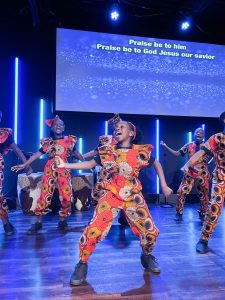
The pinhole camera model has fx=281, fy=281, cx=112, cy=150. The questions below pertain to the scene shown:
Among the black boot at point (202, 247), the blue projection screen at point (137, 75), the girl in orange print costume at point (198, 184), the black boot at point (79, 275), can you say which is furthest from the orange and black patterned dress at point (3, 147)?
the girl in orange print costume at point (198, 184)

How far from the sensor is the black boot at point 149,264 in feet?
7.63

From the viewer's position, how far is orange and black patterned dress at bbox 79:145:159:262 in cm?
210

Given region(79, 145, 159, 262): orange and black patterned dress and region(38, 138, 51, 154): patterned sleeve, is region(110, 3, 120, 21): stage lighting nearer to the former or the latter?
region(38, 138, 51, 154): patterned sleeve

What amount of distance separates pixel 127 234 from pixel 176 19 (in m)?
4.92

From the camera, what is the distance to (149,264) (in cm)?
236

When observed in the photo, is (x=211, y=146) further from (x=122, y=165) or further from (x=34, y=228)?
(x=34, y=228)

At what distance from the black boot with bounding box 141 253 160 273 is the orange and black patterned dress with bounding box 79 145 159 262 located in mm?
63

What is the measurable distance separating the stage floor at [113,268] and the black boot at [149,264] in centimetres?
5

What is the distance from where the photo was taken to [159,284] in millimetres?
2121

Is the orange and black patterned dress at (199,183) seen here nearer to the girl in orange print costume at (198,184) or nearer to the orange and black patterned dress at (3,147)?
the girl in orange print costume at (198,184)

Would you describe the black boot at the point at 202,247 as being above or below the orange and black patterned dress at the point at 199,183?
below

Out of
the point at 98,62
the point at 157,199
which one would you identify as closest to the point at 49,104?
the point at 98,62

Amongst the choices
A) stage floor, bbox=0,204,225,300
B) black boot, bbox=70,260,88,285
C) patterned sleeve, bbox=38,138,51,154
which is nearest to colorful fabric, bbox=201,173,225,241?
stage floor, bbox=0,204,225,300

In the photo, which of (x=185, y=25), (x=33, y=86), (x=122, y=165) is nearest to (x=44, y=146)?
(x=122, y=165)
